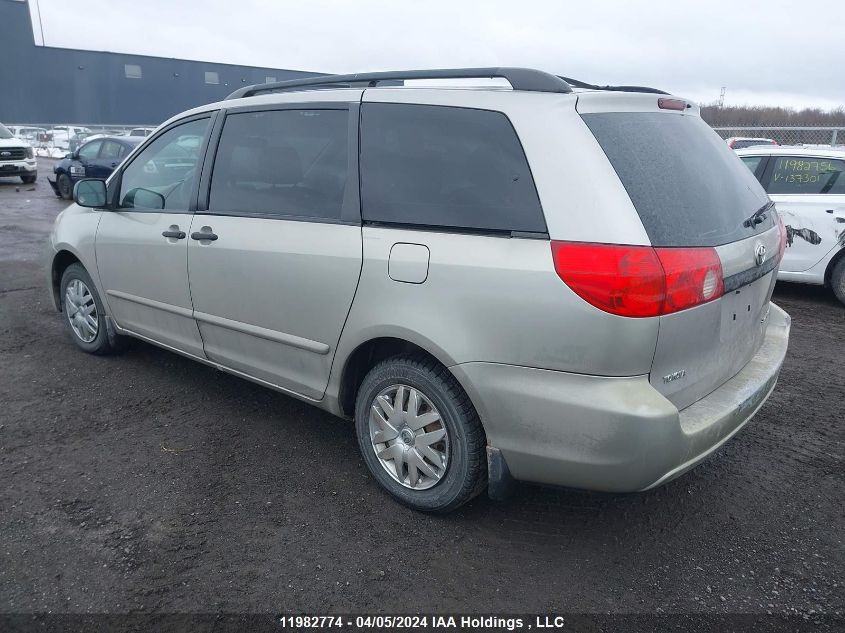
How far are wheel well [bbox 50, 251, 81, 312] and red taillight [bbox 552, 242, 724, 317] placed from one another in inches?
154

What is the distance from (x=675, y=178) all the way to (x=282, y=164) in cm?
191

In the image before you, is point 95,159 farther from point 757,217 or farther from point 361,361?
point 757,217

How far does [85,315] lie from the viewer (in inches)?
191

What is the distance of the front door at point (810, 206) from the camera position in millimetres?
6551

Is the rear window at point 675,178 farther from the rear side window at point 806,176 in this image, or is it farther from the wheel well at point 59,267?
the rear side window at point 806,176

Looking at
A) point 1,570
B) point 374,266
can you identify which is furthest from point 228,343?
point 1,570

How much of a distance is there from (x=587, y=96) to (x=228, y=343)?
2.26 meters

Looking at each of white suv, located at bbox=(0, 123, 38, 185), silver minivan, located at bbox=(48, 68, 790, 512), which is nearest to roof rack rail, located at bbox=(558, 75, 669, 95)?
silver minivan, located at bbox=(48, 68, 790, 512)

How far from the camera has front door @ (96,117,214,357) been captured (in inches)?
152

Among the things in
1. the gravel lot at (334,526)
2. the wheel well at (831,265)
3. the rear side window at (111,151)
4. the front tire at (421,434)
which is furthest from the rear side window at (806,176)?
the rear side window at (111,151)

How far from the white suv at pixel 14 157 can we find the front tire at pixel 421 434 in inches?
697

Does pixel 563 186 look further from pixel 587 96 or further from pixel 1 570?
pixel 1 570

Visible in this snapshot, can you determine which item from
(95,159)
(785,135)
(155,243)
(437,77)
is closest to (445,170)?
(437,77)

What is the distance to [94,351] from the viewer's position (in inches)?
192
